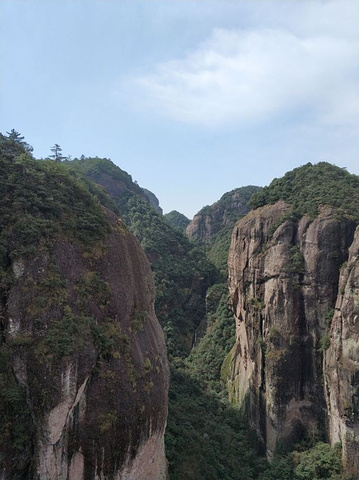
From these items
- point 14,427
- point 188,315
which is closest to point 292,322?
point 14,427

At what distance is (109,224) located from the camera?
19.7 meters

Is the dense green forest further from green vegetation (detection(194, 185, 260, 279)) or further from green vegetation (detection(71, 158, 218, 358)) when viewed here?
green vegetation (detection(194, 185, 260, 279))

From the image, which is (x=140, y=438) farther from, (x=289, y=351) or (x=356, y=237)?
(x=356, y=237)

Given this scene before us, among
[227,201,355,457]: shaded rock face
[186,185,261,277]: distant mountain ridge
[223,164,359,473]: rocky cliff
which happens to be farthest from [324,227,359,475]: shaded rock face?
[186,185,261,277]: distant mountain ridge

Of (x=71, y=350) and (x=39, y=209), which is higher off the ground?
(x=39, y=209)

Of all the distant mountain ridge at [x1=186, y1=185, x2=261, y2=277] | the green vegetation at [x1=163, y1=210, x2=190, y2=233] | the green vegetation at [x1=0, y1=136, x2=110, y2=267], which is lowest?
the green vegetation at [x1=0, y1=136, x2=110, y2=267]

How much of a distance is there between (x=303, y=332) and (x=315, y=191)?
11.1 m

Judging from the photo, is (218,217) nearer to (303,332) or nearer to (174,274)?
(174,274)

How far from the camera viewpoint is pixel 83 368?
46.5 feet

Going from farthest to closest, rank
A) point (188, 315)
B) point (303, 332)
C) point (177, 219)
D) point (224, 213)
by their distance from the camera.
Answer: point (177, 219) → point (224, 213) → point (188, 315) → point (303, 332)

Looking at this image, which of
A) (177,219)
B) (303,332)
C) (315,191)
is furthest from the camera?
(177,219)

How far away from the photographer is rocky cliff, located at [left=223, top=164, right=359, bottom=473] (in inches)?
853

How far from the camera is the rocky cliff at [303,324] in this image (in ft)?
71.1

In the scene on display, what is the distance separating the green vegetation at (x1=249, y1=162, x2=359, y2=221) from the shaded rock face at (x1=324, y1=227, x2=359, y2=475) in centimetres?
417
